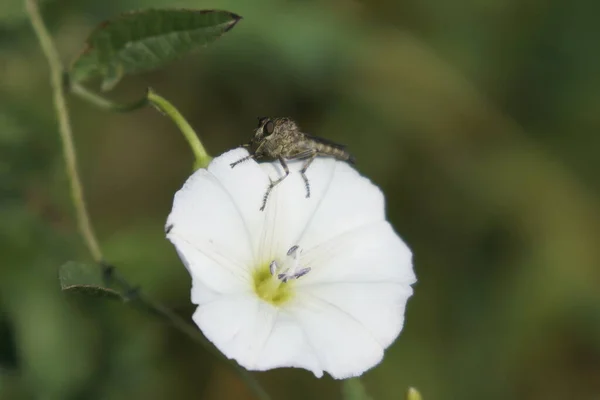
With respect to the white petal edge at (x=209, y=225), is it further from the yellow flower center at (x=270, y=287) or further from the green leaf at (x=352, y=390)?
the green leaf at (x=352, y=390)

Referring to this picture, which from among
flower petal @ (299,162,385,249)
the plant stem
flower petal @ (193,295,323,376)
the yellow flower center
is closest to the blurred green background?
the plant stem

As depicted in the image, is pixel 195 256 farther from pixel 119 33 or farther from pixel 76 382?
pixel 76 382

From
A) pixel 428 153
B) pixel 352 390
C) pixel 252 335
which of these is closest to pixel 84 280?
pixel 252 335

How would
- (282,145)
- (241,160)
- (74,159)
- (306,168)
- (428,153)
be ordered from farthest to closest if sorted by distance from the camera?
(428,153), (74,159), (306,168), (282,145), (241,160)

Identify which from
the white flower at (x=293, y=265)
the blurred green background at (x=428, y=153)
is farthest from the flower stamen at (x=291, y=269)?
the blurred green background at (x=428, y=153)

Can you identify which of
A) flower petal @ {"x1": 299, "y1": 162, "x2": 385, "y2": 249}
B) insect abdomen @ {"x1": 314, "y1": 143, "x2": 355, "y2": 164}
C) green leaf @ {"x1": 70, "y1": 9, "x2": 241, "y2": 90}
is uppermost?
green leaf @ {"x1": 70, "y1": 9, "x2": 241, "y2": 90}

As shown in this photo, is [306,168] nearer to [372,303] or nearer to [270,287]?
[270,287]

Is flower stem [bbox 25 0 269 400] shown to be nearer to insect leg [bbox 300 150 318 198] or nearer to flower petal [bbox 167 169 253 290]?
flower petal [bbox 167 169 253 290]
